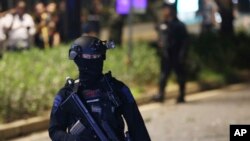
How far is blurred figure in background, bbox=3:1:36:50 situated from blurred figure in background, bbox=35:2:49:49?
135 cm

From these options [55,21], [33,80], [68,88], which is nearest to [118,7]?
[55,21]

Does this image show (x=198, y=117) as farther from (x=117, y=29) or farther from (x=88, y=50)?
(x=88, y=50)

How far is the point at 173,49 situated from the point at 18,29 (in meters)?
3.88

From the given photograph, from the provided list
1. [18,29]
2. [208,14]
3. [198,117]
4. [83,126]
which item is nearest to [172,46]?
[198,117]

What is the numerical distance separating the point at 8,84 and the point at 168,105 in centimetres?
360

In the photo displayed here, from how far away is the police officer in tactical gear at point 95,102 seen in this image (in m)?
4.07

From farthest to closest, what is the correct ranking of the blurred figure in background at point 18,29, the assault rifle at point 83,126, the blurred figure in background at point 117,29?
the blurred figure in background at point 117,29 → the blurred figure in background at point 18,29 → the assault rifle at point 83,126

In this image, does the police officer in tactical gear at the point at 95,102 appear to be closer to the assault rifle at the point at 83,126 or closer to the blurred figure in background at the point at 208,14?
the assault rifle at the point at 83,126

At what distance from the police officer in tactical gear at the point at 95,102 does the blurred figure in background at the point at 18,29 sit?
1020cm

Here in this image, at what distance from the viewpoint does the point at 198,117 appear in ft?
37.0

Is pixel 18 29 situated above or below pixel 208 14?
above

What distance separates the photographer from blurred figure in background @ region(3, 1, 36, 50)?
14.4m

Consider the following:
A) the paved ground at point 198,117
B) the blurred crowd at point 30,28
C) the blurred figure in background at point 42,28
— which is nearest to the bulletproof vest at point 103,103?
the paved ground at point 198,117

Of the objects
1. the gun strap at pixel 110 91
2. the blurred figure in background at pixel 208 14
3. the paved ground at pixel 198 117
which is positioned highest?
the gun strap at pixel 110 91
